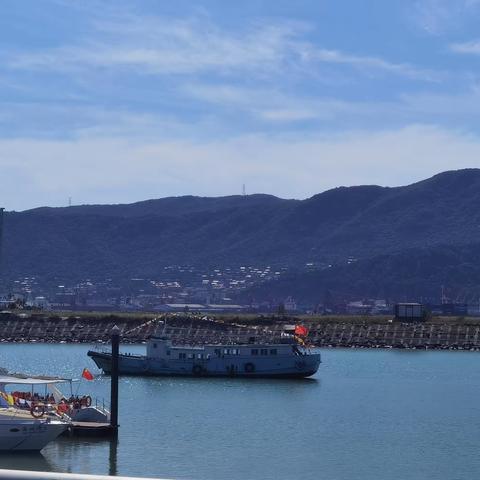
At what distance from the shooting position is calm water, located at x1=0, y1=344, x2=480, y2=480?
43.3m

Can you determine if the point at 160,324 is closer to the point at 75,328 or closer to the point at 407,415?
the point at 75,328

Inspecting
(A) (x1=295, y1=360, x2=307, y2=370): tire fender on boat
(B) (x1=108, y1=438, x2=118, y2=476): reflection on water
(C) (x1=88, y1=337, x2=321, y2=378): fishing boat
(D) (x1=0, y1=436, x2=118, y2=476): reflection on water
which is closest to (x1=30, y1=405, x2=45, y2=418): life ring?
(D) (x1=0, y1=436, x2=118, y2=476): reflection on water

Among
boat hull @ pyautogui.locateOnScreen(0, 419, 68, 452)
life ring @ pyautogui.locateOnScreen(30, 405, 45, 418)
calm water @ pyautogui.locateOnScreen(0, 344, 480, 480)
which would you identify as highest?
life ring @ pyautogui.locateOnScreen(30, 405, 45, 418)

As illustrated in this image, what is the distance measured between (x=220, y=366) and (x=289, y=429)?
92.1 ft

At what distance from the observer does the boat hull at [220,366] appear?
8244 cm

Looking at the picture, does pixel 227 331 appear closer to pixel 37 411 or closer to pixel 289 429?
pixel 289 429

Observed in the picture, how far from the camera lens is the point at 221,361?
82875 millimetres

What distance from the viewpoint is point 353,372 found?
91062mm

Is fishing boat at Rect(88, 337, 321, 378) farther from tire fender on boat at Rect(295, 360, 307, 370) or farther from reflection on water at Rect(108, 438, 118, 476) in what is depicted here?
reflection on water at Rect(108, 438, 118, 476)

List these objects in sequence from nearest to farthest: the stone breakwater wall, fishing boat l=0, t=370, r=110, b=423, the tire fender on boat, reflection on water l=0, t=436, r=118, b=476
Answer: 1. reflection on water l=0, t=436, r=118, b=476
2. fishing boat l=0, t=370, r=110, b=423
3. the tire fender on boat
4. the stone breakwater wall

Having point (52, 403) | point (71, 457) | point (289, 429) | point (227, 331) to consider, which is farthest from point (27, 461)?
point (227, 331)

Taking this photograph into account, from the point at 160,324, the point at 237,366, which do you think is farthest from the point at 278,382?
the point at 160,324

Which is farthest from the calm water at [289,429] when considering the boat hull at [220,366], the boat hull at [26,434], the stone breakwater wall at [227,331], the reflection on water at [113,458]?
the stone breakwater wall at [227,331]

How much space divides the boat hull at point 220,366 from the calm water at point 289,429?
1.38 meters
